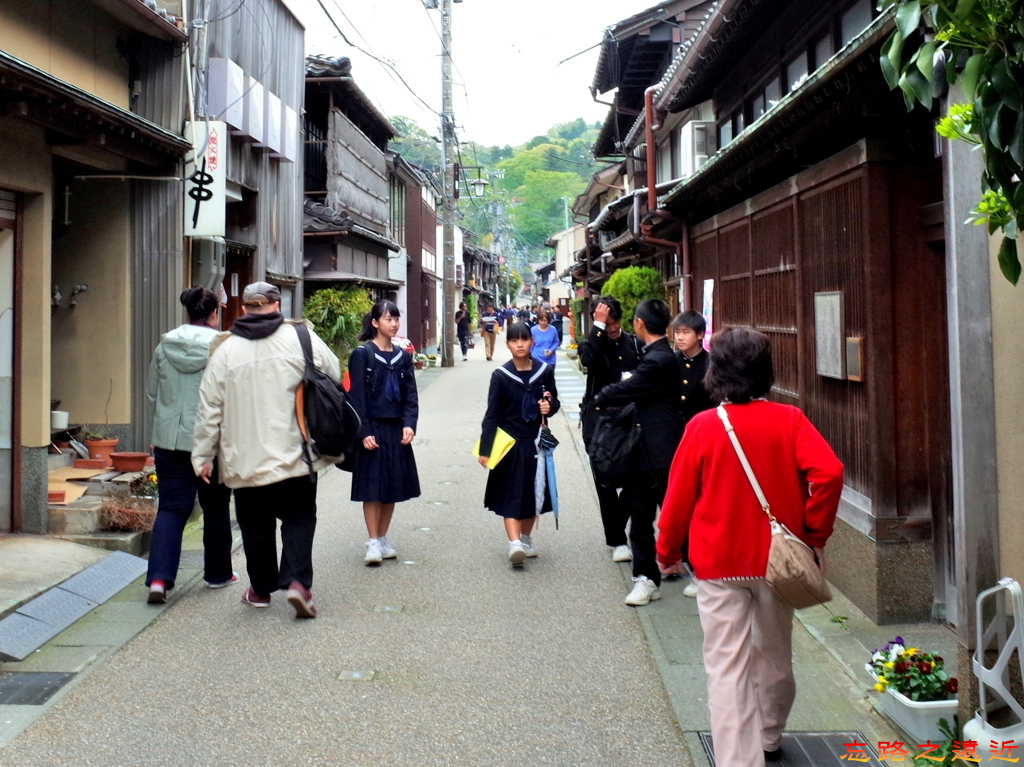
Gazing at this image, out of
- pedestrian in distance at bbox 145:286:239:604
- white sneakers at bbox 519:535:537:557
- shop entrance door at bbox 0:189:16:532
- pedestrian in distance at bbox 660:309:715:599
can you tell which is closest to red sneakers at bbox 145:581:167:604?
pedestrian in distance at bbox 145:286:239:604

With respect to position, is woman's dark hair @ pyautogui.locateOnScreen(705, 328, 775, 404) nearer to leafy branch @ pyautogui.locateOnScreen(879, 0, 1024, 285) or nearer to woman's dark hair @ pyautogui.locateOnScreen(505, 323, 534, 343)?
leafy branch @ pyautogui.locateOnScreen(879, 0, 1024, 285)

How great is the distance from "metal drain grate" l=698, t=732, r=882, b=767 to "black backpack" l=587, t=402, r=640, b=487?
7.53ft

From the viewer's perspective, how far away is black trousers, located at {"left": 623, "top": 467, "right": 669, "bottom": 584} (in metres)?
6.79

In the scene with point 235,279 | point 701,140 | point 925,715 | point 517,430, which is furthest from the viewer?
point 701,140

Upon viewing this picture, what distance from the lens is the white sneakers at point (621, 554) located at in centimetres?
804

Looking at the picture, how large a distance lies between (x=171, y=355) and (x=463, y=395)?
15.2m

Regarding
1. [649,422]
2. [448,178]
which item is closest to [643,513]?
[649,422]

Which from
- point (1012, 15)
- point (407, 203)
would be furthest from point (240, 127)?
point (407, 203)

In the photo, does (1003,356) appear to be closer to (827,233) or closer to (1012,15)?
(1012,15)

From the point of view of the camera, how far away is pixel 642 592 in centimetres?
682

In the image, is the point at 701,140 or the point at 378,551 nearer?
the point at 378,551

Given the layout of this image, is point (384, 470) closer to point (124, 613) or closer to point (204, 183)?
point (124, 613)

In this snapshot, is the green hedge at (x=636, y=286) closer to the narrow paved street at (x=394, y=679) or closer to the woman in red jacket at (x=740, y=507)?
the narrow paved street at (x=394, y=679)

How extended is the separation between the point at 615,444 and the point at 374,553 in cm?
226
